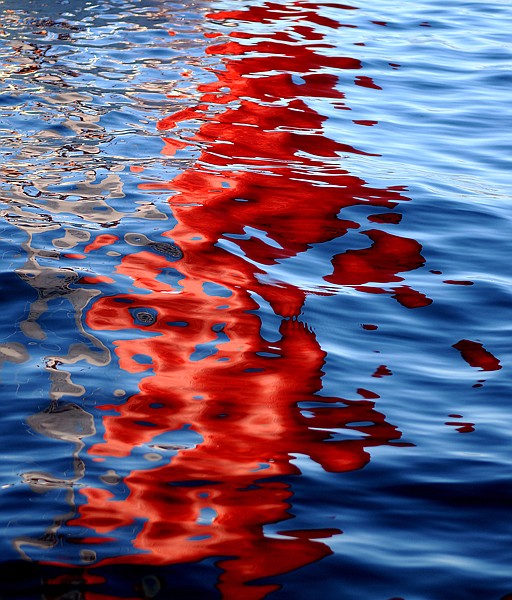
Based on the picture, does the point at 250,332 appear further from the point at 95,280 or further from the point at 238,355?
the point at 95,280

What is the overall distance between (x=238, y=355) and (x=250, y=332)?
0.19 meters

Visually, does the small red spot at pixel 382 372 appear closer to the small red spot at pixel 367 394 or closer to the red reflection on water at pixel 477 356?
the small red spot at pixel 367 394

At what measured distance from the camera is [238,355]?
3.60 m

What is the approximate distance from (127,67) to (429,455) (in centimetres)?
499

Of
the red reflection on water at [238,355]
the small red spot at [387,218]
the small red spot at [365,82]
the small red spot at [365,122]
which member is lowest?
the red reflection on water at [238,355]

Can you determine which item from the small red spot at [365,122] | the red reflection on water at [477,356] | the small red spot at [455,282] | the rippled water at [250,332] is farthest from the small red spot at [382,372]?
the small red spot at [365,122]

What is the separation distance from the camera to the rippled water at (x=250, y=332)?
2525mm

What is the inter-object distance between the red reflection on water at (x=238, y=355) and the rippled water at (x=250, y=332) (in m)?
0.01

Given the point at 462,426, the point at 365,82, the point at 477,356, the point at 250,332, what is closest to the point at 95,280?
the point at 250,332

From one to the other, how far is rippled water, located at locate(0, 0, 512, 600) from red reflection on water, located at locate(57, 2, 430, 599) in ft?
0.03

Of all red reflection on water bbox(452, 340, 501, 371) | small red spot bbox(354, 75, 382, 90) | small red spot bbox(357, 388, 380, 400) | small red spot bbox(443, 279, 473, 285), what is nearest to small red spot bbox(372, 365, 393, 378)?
small red spot bbox(357, 388, 380, 400)

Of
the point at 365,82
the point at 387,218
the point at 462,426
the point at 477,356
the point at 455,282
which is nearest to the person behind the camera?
the point at 462,426

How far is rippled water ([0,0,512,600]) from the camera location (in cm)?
253

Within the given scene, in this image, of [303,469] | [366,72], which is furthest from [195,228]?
[366,72]
